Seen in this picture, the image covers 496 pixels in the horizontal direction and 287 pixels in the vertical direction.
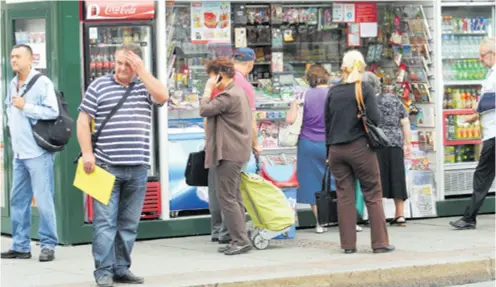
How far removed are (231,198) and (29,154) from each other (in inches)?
71.7

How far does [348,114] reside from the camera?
1000 cm

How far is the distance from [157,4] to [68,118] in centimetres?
200

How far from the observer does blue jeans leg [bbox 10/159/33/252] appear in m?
9.91

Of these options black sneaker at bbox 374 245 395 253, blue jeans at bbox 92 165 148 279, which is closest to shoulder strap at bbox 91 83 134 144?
blue jeans at bbox 92 165 148 279

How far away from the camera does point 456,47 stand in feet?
43.6

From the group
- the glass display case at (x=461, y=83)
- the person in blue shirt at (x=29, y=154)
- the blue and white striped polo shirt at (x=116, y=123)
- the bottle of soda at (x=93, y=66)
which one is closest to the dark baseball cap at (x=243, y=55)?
the bottle of soda at (x=93, y=66)

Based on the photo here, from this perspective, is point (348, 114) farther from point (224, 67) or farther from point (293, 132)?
point (293, 132)

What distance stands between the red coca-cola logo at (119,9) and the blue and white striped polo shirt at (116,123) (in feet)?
9.00

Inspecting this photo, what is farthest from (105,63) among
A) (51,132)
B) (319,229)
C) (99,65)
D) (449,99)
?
(449,99)

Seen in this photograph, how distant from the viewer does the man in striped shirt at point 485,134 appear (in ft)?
38.2

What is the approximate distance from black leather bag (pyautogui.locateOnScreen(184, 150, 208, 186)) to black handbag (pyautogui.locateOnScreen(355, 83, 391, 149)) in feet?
5.57

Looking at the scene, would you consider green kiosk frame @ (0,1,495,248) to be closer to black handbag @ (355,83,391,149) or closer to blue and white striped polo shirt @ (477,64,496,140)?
black handbag @ (355,83,391,149)

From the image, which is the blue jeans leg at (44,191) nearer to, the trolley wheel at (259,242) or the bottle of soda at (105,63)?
the bottle of soda at (105,63)

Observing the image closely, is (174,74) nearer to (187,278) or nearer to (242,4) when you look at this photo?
(242,4)
